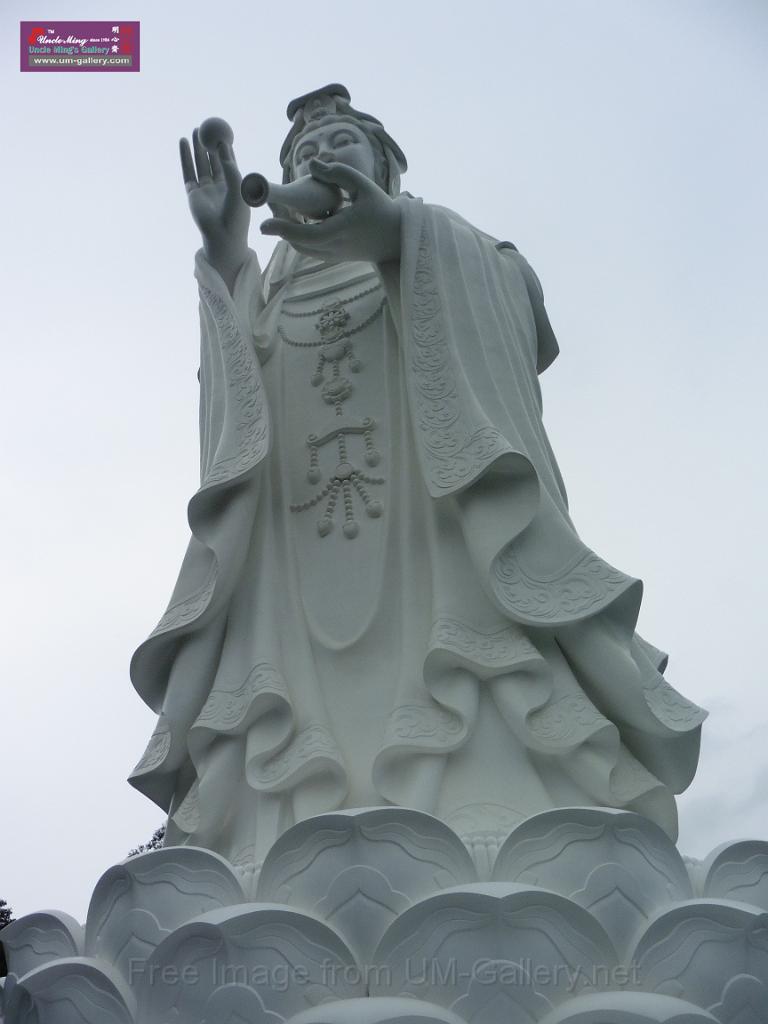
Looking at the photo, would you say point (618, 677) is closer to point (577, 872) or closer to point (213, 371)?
point (577, 872)

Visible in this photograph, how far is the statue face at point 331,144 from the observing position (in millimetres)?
4734

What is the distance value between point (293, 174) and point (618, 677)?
7.78 feet

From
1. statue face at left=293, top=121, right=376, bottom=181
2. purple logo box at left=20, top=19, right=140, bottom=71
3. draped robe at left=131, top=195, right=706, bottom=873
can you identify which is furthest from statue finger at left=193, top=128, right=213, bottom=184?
purple logo box at left=20, top=19, right=140, bottom=71

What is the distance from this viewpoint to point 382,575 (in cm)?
392

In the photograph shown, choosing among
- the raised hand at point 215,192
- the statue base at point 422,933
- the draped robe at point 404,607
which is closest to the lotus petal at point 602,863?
the statue base at point 422,933

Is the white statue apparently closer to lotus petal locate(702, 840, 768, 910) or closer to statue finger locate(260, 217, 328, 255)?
statue finger locate(260, 217, 328, 255)

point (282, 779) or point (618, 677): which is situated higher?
point (618, 677)

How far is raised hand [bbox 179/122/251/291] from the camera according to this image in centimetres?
434

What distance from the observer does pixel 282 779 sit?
3484 mm

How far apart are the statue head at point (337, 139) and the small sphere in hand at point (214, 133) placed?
1.40 ft

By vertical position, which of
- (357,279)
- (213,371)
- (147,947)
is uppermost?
(357,279)

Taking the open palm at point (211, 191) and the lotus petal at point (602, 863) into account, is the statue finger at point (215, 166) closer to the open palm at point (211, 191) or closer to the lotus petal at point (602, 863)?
the open palm at point (211, 191)

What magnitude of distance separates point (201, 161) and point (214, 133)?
0.12 meters

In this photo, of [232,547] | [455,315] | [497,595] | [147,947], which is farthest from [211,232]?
[147,947]
